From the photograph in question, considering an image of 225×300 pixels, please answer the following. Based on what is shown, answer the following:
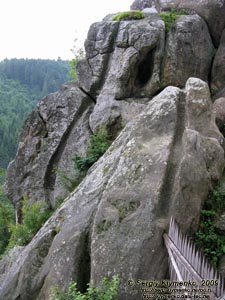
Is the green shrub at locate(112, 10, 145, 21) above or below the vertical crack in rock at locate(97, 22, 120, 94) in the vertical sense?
above

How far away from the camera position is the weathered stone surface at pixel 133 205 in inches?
277

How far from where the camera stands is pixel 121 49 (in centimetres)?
1447

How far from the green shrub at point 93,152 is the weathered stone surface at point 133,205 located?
10.6ft

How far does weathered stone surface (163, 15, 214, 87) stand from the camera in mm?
14344

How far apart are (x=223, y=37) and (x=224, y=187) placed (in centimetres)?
989

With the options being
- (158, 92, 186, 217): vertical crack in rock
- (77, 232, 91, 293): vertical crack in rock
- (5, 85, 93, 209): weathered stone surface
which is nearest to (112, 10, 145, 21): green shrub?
(5, 85, 93, 209): weathered stone surface

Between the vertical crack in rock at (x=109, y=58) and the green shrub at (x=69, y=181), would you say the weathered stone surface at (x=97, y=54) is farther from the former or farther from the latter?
the green shrub at (x=69, y=181)

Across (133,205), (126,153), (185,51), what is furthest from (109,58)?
(133,205)

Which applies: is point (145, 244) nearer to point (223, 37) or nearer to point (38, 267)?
point (38, 267)

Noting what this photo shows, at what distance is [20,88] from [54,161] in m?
139

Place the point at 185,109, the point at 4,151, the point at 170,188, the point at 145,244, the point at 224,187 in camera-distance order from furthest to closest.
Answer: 1. the point at 4,151
2. the point at 185,109
3. the point at 224,187
4. the point at 170,188
5. the point at 145,244

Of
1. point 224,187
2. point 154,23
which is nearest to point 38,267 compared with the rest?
point 224,187

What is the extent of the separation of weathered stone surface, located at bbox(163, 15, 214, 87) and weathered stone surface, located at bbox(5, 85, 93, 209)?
3.90 m

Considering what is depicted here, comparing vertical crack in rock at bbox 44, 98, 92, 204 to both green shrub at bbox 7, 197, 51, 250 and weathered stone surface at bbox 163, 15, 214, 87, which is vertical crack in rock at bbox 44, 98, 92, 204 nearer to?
green shrub at bbox 7, 197, 51, 250
